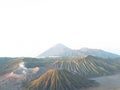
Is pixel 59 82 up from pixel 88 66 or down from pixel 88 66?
down

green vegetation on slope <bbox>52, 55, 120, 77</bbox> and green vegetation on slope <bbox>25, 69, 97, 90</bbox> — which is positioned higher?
green vegetation on slope <bbox>52, 55, 120, 77</bbox>

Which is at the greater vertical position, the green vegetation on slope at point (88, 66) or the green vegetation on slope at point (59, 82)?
the green vegetation on slope at point (88, 66)

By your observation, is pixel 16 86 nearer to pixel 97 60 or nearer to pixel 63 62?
pixel 63 62

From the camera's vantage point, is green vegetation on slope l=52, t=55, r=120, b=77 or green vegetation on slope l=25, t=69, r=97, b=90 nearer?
green vegetation on slope l=25, t=69, r=97, b=90

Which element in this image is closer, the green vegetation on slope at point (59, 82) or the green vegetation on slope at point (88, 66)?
the green vegetation on slope at point (59, 82)

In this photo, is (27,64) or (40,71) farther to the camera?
(27,64)

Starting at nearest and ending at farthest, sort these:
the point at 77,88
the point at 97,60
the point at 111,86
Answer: the point at 111,86 → the point at 77,88 → the point at 97,60

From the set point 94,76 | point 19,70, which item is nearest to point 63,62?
point 94,76

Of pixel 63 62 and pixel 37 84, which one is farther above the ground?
pixel 63 62

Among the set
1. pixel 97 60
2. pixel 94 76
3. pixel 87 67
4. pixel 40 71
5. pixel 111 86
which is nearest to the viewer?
pixel 111 86

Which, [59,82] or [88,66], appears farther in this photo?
[88,66]
